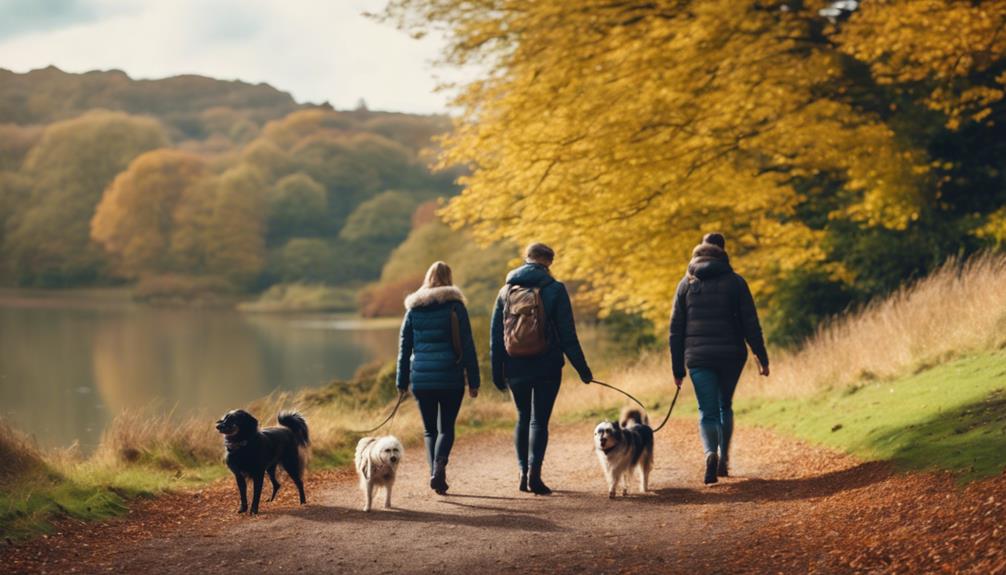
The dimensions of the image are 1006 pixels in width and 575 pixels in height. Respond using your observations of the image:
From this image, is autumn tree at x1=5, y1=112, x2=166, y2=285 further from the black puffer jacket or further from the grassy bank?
the black puffer jacket

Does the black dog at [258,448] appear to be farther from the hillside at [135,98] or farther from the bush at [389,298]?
the hillside at [135,98]

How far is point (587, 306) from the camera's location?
1105 inches

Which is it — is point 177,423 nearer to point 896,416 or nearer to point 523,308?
point 523,308

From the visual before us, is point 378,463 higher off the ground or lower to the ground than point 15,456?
higher

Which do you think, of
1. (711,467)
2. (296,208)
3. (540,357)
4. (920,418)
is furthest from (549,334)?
(296,208)

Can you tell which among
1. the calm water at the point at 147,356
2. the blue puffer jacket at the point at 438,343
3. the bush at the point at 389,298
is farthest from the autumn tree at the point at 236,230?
the blue puffer jacket at the point at 438,343

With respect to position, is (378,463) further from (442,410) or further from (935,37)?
(935,37)

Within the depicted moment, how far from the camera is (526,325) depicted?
28.5 ft

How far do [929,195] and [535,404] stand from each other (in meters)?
12.4

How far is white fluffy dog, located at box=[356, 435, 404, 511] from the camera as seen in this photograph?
27.0 ft

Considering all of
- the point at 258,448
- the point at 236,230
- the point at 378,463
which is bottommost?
the point at 378,463

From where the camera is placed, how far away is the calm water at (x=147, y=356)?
1129 inches

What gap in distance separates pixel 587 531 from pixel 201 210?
6858 centimetres

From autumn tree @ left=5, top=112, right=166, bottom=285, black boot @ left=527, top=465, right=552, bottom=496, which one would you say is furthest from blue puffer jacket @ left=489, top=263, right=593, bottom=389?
autumn tree @ left=5, top=112, right=166, bottom=285
